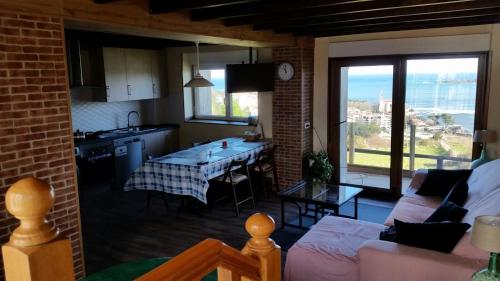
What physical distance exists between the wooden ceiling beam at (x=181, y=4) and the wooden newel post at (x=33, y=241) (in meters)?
2.95

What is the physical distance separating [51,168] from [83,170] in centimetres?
333

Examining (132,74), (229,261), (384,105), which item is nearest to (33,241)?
(229,261)

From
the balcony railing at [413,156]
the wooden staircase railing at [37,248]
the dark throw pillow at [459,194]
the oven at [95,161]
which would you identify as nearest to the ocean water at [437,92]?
the balcony railing at [413,156]

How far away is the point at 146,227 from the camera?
16.4 feet

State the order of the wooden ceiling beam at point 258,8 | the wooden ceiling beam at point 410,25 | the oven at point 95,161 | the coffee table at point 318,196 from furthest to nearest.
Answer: the oven at point 95,161 < the wooden ceiling beam at point 410,25 < the coffee table at point 318,196 < the wooden ceiling beam at point 258,8

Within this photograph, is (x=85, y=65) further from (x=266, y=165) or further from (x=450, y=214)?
(x=450, y=214)

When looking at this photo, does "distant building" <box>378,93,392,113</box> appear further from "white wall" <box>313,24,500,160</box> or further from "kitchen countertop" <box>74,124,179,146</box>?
"kitchen countertop" <box>74,124,179,146</box>

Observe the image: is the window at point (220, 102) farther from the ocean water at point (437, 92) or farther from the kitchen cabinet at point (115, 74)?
the ocean water at point (437, 92)

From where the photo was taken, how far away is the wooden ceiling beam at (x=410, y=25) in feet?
16.1

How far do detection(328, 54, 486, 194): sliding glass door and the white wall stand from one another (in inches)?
4.9

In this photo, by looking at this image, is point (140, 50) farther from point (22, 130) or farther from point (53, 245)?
point (53, 245)

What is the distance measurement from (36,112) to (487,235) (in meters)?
3.01

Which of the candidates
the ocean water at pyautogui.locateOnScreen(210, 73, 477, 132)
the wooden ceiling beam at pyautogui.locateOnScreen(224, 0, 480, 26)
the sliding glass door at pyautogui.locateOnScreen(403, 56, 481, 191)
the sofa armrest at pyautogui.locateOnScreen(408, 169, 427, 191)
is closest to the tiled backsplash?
the wooden ceiling beam at pyautogui.locateOnScreen(224, 0, 480, 26)

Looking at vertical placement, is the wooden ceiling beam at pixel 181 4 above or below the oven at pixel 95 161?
above
